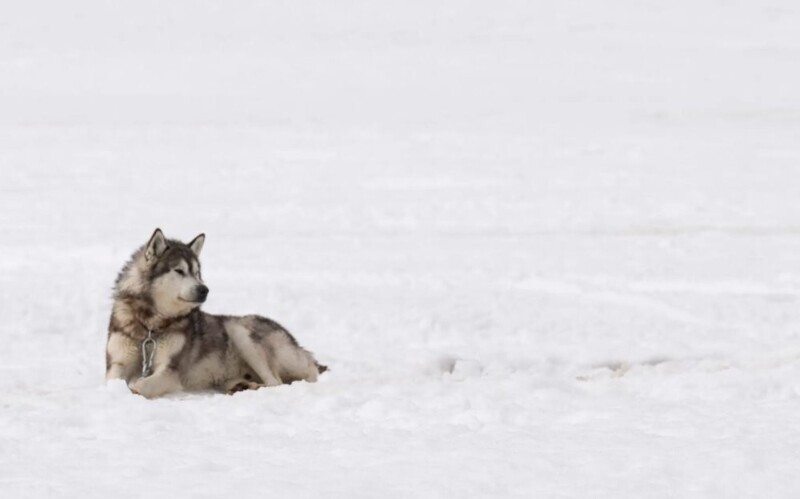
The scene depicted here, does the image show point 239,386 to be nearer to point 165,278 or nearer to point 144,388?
point 144,388

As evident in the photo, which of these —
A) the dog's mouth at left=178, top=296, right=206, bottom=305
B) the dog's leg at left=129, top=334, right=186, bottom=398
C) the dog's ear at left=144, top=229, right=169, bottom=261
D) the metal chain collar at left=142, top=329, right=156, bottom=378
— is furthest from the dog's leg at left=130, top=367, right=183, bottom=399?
the dog's ear at left=144, top=229, right=169, bottom=261

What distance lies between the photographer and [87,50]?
34.0 meters

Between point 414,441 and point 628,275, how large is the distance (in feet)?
24.6

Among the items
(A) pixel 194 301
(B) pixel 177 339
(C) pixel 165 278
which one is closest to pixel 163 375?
(B) pixel 177 339

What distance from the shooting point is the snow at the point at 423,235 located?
7250mm

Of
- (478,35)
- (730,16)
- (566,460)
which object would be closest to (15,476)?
(566,460)

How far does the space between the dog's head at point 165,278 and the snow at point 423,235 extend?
2.21 ft

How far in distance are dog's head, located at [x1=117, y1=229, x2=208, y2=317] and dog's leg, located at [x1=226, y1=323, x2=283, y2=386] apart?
0.48 metres

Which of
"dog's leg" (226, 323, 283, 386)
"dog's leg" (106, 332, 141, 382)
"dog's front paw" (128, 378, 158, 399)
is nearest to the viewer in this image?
"dog's front paw" (128, 378, 158, 399)

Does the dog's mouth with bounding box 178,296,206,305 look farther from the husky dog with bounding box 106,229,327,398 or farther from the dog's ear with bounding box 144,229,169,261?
the dog's ear with bounding box 144,229,169,261

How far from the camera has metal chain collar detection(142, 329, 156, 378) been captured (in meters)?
9.19

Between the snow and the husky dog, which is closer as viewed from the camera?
the snow

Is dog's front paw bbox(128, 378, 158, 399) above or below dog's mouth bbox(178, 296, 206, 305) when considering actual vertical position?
below

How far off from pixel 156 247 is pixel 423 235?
26.1 ft
